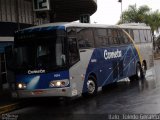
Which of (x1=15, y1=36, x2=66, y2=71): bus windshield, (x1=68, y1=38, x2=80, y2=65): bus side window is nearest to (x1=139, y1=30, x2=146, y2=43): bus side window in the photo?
(x1=68, y1=38, x2=80, y2=65): bus side window

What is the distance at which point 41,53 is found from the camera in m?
14.3

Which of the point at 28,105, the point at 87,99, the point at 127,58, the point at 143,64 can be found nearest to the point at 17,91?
the point at 28,105

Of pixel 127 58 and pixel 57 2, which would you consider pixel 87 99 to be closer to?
pixel 127 58

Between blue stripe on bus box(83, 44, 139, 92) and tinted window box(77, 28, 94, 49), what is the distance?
467mm

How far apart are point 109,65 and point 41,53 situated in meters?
4.47

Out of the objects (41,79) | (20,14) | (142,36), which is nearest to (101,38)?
(41,79)

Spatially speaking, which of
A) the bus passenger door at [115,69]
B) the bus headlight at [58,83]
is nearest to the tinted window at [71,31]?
the bus headlight at [58,83]

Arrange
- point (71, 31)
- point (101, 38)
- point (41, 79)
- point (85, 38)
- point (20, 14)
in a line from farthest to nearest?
point (20, 14) → point (101, 38) → point (85, 38) → point (71, 31) → point (41, 79)

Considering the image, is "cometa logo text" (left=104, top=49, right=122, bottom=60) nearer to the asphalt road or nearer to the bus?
the bus

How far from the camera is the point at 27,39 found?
581 inches

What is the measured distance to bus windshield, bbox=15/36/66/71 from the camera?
14055 mm

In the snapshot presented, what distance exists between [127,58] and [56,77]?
7.02 m

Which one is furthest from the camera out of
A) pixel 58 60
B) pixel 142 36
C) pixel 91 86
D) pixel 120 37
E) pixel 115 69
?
pixel 142 36

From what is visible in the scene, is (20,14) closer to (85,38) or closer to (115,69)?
(115,69)
